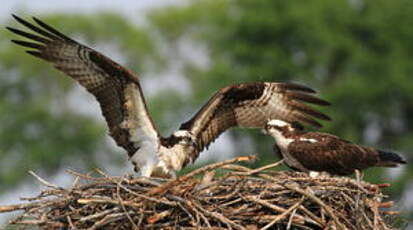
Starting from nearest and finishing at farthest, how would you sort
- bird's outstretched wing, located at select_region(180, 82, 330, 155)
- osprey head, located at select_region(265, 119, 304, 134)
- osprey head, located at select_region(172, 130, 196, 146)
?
osprey head, located at select_region(172, 130, 196, 146)
osprey head, located at select_region(265, 119, 304, 134)
bird's outstretched wing, located at select_region(180, 82, 330, 155)

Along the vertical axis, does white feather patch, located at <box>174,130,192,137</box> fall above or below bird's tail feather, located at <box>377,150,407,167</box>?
above

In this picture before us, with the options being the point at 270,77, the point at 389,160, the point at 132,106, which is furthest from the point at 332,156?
the point at 270,77

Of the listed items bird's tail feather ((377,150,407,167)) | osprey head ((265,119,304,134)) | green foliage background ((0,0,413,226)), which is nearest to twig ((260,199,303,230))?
bird's tail feather ((377,150,407,167))

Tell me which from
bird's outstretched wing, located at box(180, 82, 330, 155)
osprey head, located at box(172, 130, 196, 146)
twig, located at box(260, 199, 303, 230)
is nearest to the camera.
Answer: twig, located at box(260, 199, 303, 230)

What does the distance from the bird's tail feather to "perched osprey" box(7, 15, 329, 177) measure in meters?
0.81

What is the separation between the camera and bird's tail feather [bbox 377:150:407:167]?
1051 centimetres

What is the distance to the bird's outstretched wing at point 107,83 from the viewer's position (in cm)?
1037

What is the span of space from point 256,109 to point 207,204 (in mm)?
2875

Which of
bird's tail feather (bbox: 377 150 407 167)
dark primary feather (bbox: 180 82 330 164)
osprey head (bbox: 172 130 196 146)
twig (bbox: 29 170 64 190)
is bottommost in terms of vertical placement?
bird's tail feather (bbox: 377 150 407 167)

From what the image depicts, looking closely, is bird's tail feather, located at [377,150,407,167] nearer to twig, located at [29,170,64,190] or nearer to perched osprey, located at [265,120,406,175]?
perched osprey, located at [265,120,406,175]

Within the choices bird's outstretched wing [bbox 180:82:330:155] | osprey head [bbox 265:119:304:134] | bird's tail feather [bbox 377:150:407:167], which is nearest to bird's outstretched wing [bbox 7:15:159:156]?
bird's outstretched wing [bbox 180:82:330:155]

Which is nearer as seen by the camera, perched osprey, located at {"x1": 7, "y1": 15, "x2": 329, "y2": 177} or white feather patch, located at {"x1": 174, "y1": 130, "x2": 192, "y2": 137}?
perched osprey, located at {"x1": 7, "y1": 15, "x2": 329, "y2": 177}

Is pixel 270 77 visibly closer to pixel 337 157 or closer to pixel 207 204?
pixel 337 157

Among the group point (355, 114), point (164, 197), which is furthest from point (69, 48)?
point (355, 114)
